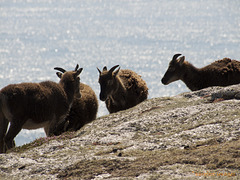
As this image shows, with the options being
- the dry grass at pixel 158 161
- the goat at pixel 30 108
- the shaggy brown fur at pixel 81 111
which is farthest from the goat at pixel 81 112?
the dry grass at pixel 158 161

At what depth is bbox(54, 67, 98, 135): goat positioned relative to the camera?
15.9 metres

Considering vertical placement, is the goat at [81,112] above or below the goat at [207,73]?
below

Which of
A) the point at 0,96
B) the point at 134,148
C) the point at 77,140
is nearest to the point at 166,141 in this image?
the point at 134,148

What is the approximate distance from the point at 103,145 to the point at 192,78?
34.4ft

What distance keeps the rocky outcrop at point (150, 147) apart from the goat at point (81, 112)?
13.5 feet

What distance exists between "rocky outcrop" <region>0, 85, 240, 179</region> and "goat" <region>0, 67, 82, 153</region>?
203 centimetres

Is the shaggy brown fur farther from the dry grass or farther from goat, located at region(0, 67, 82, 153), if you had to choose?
the dry grass

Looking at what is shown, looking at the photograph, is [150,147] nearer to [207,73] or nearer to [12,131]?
[12,131]

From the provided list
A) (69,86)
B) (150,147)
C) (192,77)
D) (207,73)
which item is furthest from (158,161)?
(192,77)

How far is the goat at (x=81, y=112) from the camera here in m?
15.9

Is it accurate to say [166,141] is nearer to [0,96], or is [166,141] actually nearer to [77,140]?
[77,140]

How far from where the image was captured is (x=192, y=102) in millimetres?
11727

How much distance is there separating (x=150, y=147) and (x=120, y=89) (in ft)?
32.3

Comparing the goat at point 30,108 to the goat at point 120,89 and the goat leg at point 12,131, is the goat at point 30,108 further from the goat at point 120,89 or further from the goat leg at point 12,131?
the goat at point 120,89
